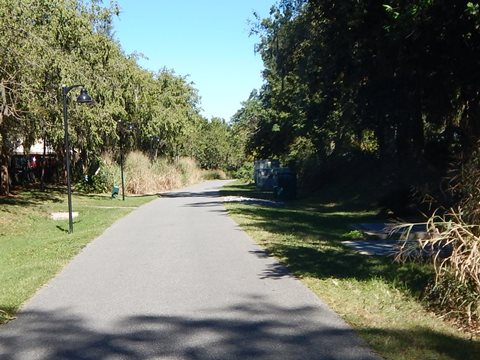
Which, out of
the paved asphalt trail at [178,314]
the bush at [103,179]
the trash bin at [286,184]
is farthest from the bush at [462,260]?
the bush at [103,179]

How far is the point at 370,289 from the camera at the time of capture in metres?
7.81

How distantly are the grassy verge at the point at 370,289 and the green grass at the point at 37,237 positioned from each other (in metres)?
4.14

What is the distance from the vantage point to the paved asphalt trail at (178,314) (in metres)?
5.32

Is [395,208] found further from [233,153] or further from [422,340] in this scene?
[233,153]

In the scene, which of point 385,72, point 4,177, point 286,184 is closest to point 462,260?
point 385,72

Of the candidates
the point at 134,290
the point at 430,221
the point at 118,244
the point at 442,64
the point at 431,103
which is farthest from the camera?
the point at 431,103

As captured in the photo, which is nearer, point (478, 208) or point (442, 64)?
point (478, 208)

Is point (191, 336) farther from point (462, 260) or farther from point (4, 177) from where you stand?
point (4, 177)

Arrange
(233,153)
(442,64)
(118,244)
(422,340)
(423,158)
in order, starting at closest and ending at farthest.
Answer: (422,340)
(118,244)
(442,64)
(423,158)
(233,153)

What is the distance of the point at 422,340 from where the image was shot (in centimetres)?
542

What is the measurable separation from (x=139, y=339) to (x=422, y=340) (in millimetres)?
2800

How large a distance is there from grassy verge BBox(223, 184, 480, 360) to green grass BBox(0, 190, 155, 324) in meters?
4.14

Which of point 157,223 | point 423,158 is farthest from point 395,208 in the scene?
point 157,223

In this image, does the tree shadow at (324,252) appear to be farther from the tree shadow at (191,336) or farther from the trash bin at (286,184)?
the trash bin at (286,184)
